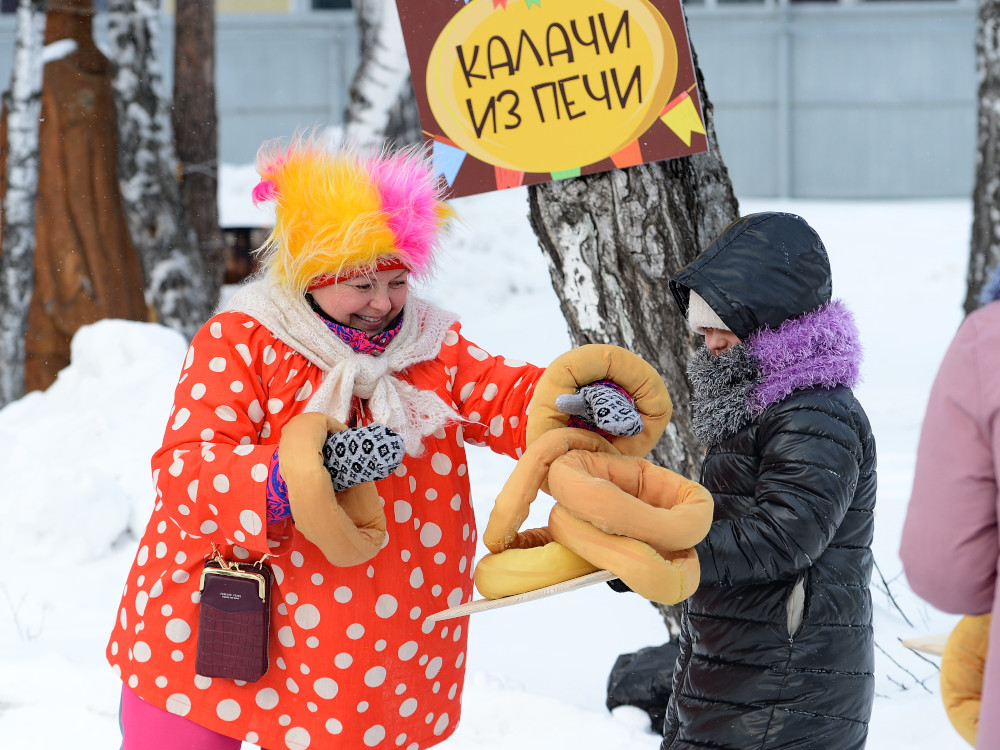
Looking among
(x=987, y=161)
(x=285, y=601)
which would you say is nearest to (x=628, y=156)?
(x=285, y=601)

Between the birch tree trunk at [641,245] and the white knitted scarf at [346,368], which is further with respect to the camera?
the birch tree trunk at [641,245]

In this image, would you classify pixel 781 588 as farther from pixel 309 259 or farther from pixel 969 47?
pixel 969 47

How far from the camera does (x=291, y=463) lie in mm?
1664

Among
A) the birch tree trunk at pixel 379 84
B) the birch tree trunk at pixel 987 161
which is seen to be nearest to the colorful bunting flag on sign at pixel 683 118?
the birch tree trunk at pixel 987 161

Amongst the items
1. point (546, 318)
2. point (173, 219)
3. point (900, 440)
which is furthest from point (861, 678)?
point (546, 318)

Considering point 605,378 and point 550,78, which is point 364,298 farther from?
point 550,78

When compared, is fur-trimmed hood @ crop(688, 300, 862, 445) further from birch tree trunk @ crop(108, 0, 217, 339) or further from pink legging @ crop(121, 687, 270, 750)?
birch tree trunk @ crop(108, 0, 217, 339)

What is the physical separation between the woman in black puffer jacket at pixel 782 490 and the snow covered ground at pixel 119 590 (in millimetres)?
689

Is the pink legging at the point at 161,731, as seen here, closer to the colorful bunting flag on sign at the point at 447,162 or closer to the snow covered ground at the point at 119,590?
the snow covered ground at the point at 119,590

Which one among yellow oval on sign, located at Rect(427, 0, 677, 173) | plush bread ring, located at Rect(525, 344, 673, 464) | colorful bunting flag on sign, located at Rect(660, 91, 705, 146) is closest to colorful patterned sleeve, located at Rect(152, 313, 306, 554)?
plush bread ring, located at Rect(525, 344, 673, 464)

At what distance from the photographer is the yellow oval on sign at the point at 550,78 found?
2.32m

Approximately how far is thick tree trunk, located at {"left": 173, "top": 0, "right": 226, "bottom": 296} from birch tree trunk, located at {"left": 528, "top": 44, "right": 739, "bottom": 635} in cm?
446

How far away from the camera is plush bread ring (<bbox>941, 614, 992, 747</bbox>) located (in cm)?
140

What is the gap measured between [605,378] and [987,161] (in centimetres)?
417
